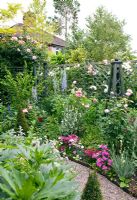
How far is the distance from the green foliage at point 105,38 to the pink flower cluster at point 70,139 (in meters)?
19.5

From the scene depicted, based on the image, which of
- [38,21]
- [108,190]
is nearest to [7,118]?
[108,190]

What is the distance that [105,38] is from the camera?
1054 inches

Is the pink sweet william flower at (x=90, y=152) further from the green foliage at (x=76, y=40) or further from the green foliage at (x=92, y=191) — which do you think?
the green foliage at (x=76, y=40)

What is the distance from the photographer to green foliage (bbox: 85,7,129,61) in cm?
2608

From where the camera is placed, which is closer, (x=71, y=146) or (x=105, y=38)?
(x=71, y=146)

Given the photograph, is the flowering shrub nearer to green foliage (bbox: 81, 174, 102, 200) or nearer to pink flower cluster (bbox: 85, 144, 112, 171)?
pink flower cluster (bbox: 85, 144, 112, 171)

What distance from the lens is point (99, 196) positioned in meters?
3.25

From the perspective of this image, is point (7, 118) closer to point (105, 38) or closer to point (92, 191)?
point (92, 191)

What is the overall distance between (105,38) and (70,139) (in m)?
21.0

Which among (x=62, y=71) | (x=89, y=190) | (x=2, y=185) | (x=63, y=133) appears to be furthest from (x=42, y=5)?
(x=2, y=185)

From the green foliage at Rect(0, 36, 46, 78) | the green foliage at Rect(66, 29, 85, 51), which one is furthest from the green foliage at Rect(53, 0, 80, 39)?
the green foliage at Rect(0, 36, 46, 78)

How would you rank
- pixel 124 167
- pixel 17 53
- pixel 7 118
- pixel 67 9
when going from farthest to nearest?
pixel 67 9, pixel 17 53, pixel 7 118, pixel 124 167

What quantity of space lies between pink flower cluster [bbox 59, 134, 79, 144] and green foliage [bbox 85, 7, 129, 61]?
19468 millimetres

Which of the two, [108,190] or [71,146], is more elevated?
[71,146]
